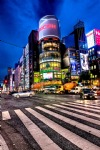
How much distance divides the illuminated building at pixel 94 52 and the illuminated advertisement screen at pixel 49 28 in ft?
67.7

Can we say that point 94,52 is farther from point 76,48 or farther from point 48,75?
point 76,48

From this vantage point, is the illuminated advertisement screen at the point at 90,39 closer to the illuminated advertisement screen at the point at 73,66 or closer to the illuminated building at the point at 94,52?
the illuminated building at the point at 94,52

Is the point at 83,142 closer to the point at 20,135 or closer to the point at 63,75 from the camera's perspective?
the point at 20,135

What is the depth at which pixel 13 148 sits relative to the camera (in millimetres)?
4230

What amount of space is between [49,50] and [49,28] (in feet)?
47.8

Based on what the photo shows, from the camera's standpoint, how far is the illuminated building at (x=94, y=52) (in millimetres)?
80213

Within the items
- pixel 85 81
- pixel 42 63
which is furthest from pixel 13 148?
pixel 42 63

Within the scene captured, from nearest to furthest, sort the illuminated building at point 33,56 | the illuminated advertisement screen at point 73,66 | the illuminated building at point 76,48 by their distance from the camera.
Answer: the illuminated advertisement screen at point 73,66
the illuminated building at point 76,48
the illuminated building at point 33,56

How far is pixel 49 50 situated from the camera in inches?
3762

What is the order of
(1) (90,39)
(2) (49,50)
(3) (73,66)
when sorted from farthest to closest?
(3) (73,66)
(2) (49,50)
(1) (90,39)

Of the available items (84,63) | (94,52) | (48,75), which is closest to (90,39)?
(94,52)

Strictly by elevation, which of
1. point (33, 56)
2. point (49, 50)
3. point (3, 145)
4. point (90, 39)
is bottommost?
point (3, 145)

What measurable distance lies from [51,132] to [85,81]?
75.7m

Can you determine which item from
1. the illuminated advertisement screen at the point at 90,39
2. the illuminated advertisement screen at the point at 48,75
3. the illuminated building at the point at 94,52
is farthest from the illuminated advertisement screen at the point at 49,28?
the illuminated advertisement screen at the point at 48,75
